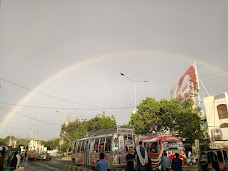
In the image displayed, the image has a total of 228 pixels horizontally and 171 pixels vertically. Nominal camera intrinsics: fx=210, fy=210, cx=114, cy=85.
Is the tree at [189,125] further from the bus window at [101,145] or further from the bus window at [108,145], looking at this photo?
the bus window at [108,145]

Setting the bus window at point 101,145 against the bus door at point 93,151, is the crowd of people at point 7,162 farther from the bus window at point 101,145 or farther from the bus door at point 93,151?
the bus window at point 101,145

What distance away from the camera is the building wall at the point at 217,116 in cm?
3300

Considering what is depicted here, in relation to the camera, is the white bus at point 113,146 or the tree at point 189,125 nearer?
the white bus at point 113,146

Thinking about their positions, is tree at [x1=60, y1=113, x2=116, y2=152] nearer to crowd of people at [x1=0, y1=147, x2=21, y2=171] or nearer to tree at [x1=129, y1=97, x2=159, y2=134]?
tree at [x1=129, y1=97, x2=159, y2=134]

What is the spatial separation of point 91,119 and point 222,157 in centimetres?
4797

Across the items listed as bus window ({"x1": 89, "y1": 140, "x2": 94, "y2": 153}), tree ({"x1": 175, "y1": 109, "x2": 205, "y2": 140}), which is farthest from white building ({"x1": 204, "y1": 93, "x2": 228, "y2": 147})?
bus window ({"x1": 89, "y1": 140, "x2": 94, "y2": 153})

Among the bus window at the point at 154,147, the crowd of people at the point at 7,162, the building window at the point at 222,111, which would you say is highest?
the building window at the point at 222,111

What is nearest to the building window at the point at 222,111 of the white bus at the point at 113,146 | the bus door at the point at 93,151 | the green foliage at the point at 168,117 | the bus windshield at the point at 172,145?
the green foliage at the point at 168,117

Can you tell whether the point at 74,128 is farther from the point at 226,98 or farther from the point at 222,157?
the point at 222,157

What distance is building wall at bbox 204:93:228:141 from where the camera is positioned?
3300 centimetres

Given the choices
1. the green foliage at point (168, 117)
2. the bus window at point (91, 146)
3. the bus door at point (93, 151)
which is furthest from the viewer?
the green foliage at point (168, 117)

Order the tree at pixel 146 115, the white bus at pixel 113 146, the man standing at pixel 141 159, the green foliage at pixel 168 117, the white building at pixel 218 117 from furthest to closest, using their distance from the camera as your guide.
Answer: the tree at pixel 146 115 → the green foliage at pixel 168 117 → the white building at pixel 218 117 → the white bus at pixel 113 146 → the man standing at pixel 141 159

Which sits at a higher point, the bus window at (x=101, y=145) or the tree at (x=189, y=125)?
the tree at (x=189, y=125)

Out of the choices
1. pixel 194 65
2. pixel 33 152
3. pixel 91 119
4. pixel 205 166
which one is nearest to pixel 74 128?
pixel 91 119
